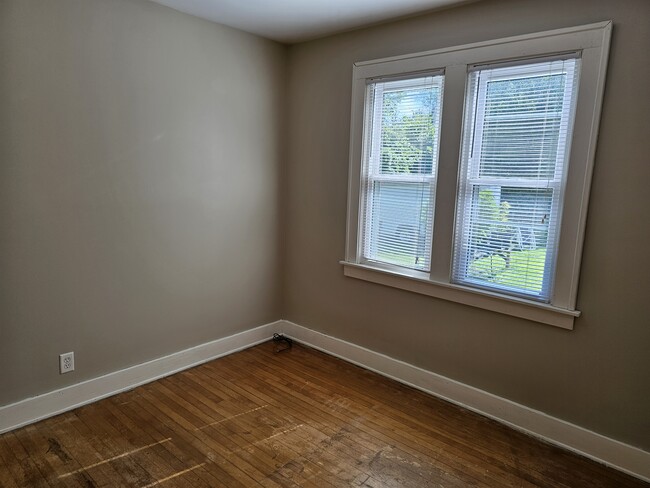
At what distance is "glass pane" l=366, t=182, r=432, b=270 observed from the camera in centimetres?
288

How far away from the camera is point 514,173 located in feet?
8.06

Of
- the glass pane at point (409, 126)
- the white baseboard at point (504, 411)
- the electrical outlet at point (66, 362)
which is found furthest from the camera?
the glass pane at point (409, 126)

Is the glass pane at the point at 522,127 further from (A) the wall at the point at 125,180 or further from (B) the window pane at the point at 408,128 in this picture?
(A) the wall at the point at 125,180

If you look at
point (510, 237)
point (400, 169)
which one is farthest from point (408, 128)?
point (510, 237)

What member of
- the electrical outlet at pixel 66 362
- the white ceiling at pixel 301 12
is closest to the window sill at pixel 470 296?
the white ceiling at pixel 301 12

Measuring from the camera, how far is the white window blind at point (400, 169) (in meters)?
2.81

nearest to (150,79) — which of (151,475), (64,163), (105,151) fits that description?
(105,151)

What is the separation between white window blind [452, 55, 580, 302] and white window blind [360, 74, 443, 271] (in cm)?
24

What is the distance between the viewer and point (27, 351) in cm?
239

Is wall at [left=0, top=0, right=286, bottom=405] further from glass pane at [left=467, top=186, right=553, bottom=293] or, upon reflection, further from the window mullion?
glass pane at [left=467, top=186, right=553, bottom=293]

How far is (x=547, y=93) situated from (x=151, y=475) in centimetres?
281

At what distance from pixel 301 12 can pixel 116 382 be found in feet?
8.77

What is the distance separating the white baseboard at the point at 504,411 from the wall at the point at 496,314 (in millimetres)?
52

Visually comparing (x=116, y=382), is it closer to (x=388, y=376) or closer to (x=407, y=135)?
(x=388, y=376)
